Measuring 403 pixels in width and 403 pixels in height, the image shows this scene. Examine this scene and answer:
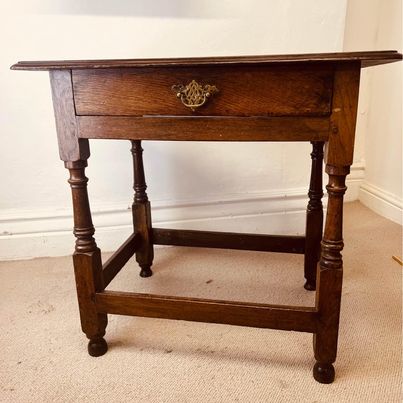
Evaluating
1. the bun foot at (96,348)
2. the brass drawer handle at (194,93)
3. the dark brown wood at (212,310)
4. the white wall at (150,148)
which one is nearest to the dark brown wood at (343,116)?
the brass drawer handle at (194,93)

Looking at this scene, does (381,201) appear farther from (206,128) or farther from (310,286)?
(206,128)

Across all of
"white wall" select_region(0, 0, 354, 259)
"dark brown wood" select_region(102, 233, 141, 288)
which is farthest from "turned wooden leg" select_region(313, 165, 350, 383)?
"white wall" select_region(0, 0, 354, 259)

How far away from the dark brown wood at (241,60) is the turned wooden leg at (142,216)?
0.45m

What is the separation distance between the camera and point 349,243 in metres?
1.44

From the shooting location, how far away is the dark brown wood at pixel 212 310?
31.0 inches

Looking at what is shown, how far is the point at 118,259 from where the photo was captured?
1.04m

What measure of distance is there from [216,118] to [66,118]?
0.99 feet

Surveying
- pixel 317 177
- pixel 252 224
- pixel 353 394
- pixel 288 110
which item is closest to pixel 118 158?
pixel 252 224

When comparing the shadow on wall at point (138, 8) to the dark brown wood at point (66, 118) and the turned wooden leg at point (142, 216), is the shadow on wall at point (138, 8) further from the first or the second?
the dark brown wood at point (66, 118)

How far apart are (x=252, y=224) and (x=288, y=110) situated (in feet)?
2.86

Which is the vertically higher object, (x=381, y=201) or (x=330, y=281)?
(x=330, y=281)

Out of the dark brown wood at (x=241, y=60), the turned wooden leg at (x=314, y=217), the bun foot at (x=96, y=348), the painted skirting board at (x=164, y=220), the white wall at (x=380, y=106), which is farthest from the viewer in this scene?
the white wall at (x=380, y=106)

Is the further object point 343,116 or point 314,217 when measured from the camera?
point 314,217

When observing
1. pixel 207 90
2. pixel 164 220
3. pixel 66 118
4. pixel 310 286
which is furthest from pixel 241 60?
pixel 164 220
